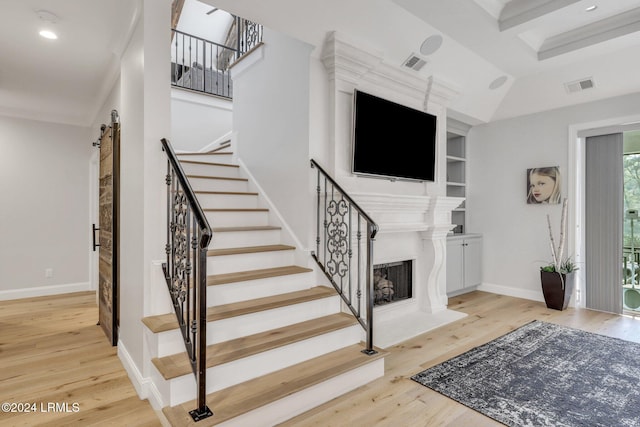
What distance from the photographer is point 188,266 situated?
75.3 inches

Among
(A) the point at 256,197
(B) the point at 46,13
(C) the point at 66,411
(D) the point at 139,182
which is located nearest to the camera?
(C) the point at 66,411

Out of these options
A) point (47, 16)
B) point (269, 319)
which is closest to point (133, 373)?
point (269, 319)

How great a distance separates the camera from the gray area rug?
216 cm

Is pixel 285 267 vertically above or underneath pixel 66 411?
above

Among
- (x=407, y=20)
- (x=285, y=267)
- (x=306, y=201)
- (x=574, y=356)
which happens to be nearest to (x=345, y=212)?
(x=306, y=201)

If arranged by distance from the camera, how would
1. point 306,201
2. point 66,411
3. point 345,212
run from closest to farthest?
point 66,411
point 345,212
point 306,201

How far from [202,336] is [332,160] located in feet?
6.39

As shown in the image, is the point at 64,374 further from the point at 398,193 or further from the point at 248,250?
the point at 398,193

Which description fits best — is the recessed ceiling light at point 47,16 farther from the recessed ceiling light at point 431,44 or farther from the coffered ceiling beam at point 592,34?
the coffered ceiling beam at point 592,34

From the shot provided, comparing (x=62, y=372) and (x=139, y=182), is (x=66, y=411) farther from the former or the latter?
(x=139, y=182)

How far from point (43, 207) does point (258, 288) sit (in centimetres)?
429

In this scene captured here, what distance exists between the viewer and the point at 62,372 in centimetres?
269

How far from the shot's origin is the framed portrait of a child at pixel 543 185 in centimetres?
466

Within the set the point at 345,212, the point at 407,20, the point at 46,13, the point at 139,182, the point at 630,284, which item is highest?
the point at 407,20
